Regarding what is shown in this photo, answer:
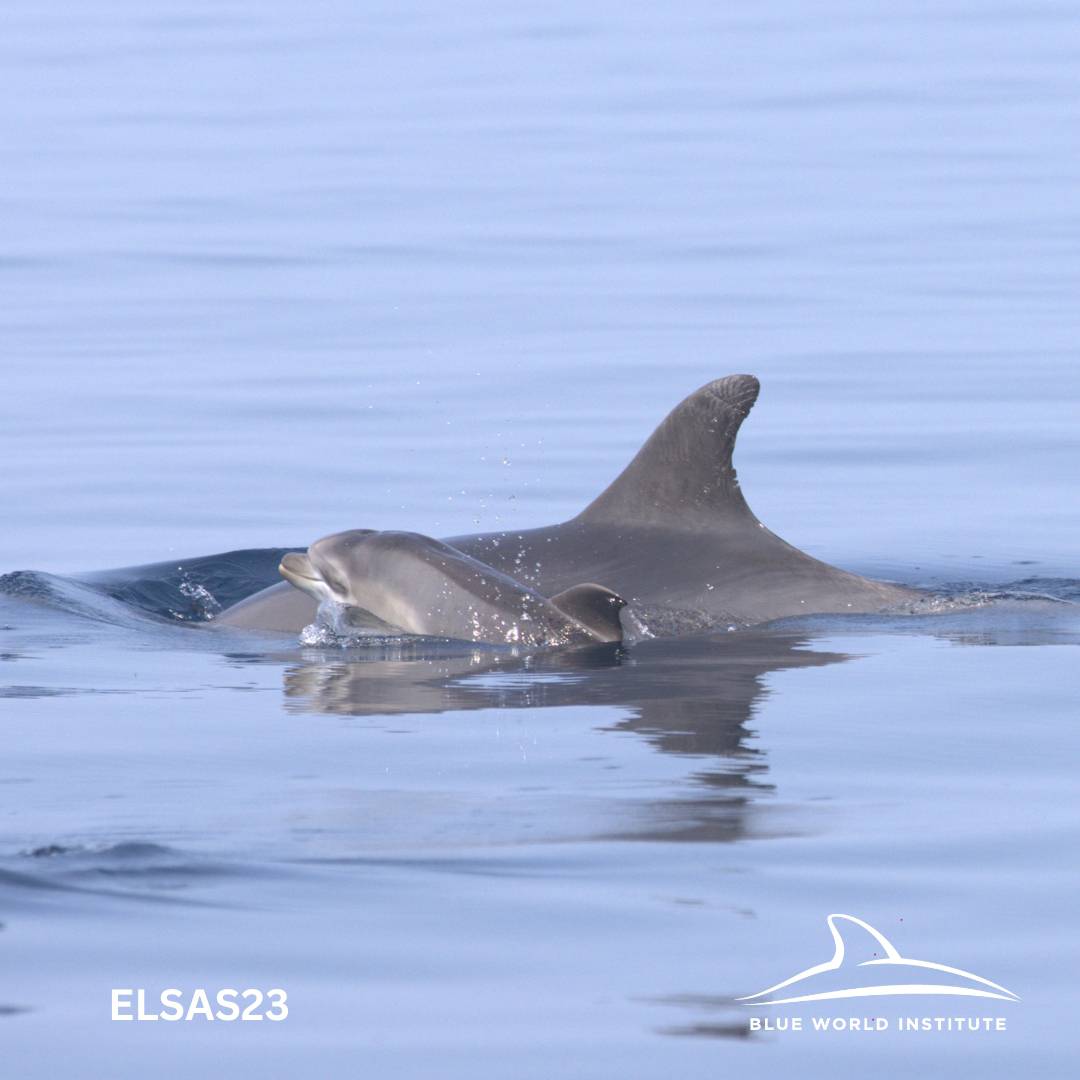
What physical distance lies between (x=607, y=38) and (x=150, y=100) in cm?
2150

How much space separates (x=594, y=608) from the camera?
11961mm

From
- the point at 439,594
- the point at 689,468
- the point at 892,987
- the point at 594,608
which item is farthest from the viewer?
the point at 689,468

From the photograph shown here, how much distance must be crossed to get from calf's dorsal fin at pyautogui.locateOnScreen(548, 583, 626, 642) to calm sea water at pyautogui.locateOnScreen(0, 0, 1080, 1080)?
0.31 m

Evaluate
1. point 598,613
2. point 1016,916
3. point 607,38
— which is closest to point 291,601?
point 598,613

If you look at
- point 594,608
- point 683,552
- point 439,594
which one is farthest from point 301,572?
point 683,552

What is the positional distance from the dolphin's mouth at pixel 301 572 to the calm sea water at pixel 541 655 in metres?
0.45

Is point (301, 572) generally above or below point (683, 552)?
below

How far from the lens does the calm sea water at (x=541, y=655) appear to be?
6.46 meters

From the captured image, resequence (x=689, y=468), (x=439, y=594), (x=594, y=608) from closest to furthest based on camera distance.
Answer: (x=594, y=608) → (x=439, y=594) → (x=689, y=468)

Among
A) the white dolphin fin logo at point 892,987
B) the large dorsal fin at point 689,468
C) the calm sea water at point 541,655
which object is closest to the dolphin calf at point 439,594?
the calm sea water at point 541,655

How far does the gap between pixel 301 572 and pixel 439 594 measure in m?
0.76

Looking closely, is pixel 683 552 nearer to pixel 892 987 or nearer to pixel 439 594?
pixel 439 594

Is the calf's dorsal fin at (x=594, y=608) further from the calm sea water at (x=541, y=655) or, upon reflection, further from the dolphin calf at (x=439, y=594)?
the calm sea water at (x=541, y=655)

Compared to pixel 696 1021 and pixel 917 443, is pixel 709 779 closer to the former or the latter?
pixel 696 1021
